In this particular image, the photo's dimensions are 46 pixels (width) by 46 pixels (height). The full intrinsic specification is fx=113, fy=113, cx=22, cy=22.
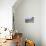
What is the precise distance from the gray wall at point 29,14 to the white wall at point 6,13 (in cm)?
57

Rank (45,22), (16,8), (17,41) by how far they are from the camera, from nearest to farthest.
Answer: (17,41) → (45,22) → (16,8)

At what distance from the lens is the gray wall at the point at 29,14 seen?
155 inches

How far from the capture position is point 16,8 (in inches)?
154

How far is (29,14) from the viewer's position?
397cm

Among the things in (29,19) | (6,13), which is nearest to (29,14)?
(29,19)

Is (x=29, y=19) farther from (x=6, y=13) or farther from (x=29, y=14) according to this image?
(x=6, y=13)

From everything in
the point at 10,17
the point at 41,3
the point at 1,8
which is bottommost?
the point at 10,17

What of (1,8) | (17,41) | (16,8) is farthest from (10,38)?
(16,8)

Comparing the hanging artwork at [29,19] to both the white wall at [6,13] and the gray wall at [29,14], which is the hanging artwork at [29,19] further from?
the white wall at [6,13]

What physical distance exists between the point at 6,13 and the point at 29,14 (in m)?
0.93

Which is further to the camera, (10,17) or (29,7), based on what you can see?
(29,7)

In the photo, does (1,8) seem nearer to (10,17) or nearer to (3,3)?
(3,3)

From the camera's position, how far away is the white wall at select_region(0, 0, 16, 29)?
3.34 metres

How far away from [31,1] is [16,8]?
0.58 m
